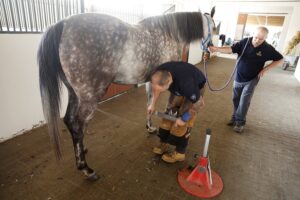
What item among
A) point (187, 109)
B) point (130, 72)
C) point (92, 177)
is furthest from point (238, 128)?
point (92, 177)

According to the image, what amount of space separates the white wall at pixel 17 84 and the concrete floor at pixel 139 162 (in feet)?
0.53

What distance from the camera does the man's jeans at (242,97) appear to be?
2455mm

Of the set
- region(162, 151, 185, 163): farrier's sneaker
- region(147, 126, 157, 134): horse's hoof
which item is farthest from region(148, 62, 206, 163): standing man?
region(147, 126, 157, 134): horse's hoof

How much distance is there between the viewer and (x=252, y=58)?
93.1 inches

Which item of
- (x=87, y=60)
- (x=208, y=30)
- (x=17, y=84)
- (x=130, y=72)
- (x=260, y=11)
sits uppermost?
(x=260, y=11)

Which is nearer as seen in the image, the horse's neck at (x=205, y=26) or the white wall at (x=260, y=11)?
the horse's neck at (x=205, y=26)

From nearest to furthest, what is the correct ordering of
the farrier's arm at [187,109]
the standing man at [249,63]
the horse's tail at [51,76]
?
1. the horse's tail at [51,76]
2. the farrier's arm at [187,109]
3. the standing man at [249,63]

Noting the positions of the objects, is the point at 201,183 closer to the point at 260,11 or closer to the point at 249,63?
the point at 249,63

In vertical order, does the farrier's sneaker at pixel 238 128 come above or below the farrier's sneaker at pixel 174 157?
below

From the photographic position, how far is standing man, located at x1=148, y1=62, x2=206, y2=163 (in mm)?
1445

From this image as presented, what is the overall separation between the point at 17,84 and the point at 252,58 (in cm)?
258

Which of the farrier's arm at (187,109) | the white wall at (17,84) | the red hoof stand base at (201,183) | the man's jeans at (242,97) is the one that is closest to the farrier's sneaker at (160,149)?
the red hoof stand base at (201,183)

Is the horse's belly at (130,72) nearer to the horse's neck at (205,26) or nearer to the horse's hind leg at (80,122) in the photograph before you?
the horse's hind leg at (80,122)

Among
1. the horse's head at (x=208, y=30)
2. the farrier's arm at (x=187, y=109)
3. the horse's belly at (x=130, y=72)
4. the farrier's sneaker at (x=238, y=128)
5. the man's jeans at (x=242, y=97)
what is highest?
the horse's head at (x=208, y=30)
